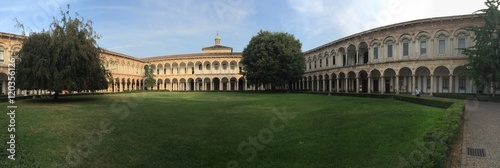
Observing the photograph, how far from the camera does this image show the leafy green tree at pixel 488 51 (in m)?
23.2

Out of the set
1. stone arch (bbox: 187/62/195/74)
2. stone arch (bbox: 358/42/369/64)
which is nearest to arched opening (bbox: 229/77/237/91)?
stone arch (bbox: 187/62/195/74)

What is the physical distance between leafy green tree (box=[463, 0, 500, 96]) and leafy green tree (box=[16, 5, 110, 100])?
32189 mm

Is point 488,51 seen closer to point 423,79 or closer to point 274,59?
point 423,79

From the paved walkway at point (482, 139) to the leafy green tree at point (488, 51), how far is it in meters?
12.1

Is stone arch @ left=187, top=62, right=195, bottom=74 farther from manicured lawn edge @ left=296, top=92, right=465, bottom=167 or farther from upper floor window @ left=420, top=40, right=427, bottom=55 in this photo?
manicured lawn edge @ left=296, top=92, right=465, bottom=167

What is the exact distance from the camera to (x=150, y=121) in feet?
41.8

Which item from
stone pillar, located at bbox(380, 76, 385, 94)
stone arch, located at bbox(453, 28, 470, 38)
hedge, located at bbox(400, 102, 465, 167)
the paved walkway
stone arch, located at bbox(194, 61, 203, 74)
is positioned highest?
stone arch, located at bbox(453, 28, 470, 38)

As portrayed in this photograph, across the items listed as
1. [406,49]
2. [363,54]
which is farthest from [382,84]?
[363,54]

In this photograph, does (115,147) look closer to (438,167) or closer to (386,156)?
(386,156)

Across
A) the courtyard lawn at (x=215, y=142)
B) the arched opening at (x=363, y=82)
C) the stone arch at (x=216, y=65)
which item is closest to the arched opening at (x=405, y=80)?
the arched opening at (x=363, y=82)

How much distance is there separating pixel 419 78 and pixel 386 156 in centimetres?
3207

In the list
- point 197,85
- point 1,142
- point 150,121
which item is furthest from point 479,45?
point 197,85

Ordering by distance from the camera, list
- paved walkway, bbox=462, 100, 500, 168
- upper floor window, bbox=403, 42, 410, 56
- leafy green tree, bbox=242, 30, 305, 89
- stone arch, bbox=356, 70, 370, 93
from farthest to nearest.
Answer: stone arch, bbox=356, 70, 370, 93 → leafy green tree, bbox=242, 30, 305, 89 → upper floor window, bbox=403, 42, 410, 56 → paved walkway, bbox=462, 100, 500, 168

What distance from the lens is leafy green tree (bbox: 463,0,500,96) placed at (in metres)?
23.2
